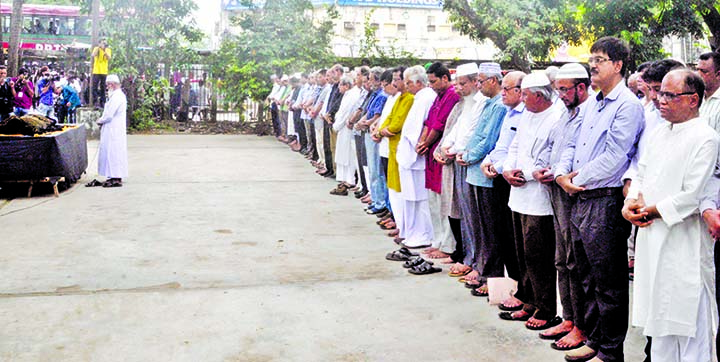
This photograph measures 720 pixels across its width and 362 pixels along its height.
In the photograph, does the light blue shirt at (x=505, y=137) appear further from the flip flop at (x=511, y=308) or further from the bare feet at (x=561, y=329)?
the bare feet at (x=561, y=329)

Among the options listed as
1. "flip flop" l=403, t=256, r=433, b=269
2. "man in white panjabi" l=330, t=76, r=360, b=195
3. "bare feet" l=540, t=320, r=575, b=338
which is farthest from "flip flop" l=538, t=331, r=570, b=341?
"man in white panjabi" l=330, t=76, r=360, b=195

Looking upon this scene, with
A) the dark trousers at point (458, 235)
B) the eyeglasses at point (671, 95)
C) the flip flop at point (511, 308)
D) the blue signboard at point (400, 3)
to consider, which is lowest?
the flip flop at point (511, 308)

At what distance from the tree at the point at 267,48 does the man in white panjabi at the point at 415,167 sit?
13.7 metres

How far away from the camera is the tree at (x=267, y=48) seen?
21.3 meters


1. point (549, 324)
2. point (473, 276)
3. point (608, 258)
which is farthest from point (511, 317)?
point (608, 258)

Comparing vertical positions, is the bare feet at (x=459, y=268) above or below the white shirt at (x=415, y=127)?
below

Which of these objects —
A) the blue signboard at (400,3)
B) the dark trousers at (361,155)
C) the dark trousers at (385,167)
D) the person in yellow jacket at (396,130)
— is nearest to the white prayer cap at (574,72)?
the person in yellow jacket at (396,130)

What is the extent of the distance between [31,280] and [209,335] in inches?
88.6

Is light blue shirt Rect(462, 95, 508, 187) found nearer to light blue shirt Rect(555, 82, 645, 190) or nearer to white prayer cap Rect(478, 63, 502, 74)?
white prayer cap Rect(478, 63, 502, 74)

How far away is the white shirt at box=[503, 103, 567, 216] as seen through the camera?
16.7 ft

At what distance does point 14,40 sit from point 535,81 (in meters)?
18.3

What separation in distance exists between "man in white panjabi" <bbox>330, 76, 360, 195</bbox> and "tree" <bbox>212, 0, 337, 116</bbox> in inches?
387

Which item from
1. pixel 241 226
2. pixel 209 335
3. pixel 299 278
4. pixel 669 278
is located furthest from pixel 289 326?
pixel 241 226

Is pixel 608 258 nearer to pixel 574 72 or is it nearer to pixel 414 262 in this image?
pixel 574 72
